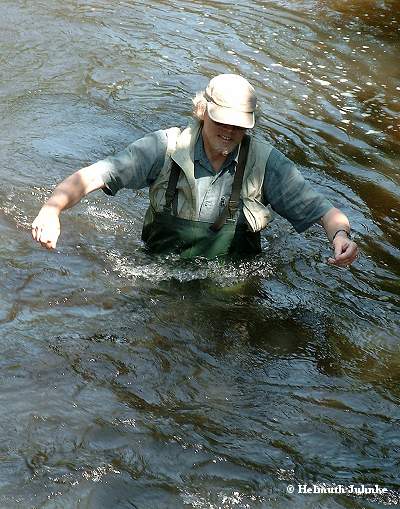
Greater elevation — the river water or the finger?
the finger

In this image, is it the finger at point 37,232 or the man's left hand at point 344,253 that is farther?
the man's left hand at point 344,253

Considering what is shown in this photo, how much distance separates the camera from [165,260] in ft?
21.7

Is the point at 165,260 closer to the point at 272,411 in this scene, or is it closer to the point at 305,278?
the point at 305,278

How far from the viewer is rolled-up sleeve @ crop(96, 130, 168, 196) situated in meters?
5.66

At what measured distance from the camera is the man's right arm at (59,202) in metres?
4.90

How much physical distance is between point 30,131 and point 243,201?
3.99 metres

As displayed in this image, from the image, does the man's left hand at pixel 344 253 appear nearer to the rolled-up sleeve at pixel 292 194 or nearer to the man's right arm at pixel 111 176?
the rolled-up sleeve at pixel 292 194

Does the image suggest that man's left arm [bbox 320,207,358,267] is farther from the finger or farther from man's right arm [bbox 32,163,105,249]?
the finger

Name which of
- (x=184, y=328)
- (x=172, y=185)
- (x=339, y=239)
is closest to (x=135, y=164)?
(x=172, y=185)

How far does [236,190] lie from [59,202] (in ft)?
4.45

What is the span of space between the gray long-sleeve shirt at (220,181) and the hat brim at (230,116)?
0.39 meters

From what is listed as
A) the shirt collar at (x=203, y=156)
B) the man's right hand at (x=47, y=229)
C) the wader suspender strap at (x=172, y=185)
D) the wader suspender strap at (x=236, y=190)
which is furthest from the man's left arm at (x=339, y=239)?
the man's right hand at (x=47, y=229)

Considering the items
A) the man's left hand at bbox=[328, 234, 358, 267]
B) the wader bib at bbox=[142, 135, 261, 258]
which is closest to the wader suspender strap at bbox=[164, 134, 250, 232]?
the wader bib at bbox=[142, 135, 261, 258]

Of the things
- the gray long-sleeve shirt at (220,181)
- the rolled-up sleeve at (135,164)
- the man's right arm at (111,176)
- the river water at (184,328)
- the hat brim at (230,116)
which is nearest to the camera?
the river water at (184,328)
